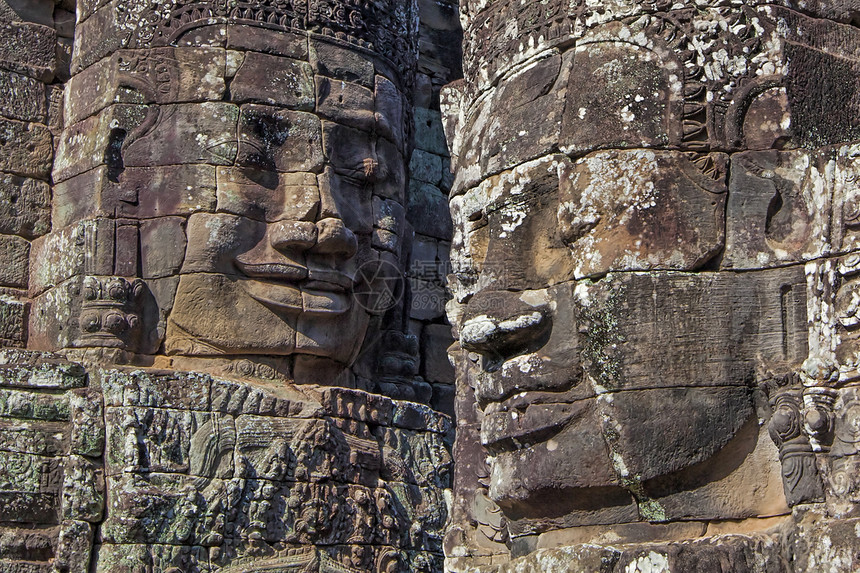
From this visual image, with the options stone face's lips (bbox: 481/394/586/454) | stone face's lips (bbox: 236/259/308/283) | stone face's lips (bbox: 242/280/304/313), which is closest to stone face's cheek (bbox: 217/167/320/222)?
stone face's lips (bbox: 236/259/308/283)

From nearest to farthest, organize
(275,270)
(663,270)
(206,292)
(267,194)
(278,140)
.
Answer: (663,270), (206,292), (275,270), (267,194), (278,140)

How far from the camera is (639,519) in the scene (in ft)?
16.7

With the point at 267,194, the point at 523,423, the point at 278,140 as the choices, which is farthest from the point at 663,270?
the point at 278,140

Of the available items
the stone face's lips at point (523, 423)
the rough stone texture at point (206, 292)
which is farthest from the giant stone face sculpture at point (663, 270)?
the rough stone texture at point (206, 292)

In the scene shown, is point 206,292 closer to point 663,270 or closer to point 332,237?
point 332,237

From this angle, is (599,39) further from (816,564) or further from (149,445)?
(149,445)

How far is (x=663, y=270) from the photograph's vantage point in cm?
504

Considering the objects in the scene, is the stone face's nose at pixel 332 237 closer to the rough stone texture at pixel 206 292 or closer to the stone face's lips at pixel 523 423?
the rough stone texture at pixel 206 292

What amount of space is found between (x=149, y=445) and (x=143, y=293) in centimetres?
120

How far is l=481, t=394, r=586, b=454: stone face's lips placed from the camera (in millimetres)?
5219

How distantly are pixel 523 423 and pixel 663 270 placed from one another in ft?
2.50

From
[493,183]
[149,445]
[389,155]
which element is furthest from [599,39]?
[389,155]

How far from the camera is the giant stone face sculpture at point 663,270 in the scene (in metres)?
4.90

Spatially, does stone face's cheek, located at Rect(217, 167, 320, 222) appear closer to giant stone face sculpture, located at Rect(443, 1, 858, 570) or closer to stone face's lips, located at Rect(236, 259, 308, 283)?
stone face's lips, located at Rect(236, 259, 308, 283)
